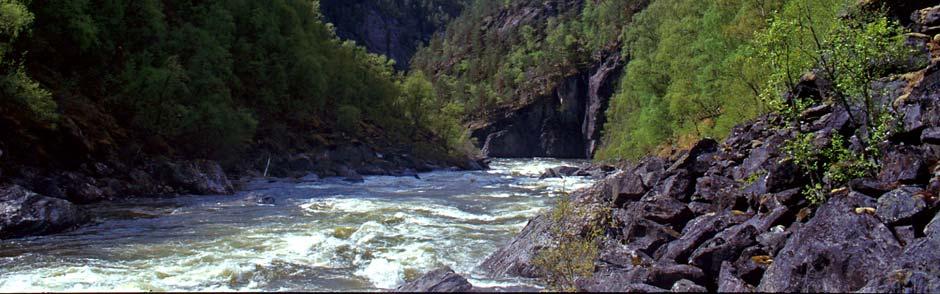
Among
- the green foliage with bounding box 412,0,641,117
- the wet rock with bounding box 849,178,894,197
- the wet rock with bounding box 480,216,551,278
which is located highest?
the green foliage with bounding box 412,0,641,117

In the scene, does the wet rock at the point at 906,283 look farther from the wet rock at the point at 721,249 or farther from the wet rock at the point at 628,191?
Result: the wet rock at the point at 628,191

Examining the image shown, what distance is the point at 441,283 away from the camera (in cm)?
989

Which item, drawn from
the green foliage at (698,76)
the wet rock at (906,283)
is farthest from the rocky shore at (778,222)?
the green foliage at (698,76)

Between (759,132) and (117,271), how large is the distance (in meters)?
19.2

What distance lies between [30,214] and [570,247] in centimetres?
1625

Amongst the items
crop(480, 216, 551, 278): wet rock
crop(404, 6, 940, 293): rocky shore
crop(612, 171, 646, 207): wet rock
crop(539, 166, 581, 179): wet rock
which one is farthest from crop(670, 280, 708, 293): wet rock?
crop(539, 166, 581, 179): wet rock

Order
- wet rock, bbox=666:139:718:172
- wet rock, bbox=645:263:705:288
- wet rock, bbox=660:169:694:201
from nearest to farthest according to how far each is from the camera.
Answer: wet rock, bbox=645:263:705:288 < wet rock, bbox=660:169:694:201 < wet rock, bbox=666:139:718:172

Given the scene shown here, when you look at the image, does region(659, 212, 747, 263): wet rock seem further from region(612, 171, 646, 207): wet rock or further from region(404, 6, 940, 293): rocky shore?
region(612, 171, 646, 207): wet rock

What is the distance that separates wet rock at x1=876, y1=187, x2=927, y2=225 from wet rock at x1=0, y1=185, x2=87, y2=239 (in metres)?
21.5

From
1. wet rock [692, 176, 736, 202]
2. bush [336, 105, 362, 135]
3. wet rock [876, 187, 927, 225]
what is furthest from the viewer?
bush [336, 105, 362, 135]

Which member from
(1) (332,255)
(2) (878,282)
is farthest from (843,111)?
(1) (332,255)

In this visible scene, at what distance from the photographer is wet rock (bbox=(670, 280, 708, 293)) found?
9648 millimetres

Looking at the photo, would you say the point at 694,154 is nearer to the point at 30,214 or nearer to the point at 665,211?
the point at 665,211

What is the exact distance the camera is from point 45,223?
60.6ft
